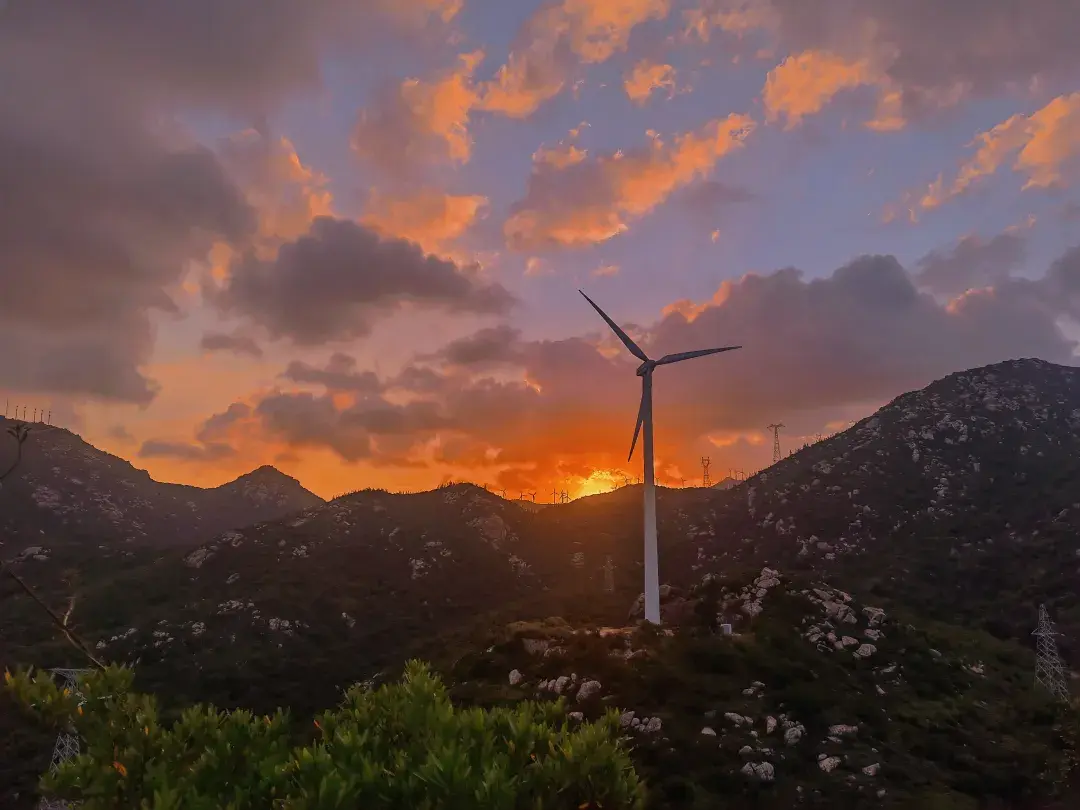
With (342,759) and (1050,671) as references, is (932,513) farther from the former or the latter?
(342,759)

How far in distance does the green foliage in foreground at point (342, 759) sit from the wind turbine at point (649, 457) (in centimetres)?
4738

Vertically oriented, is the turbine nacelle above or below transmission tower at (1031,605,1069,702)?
above

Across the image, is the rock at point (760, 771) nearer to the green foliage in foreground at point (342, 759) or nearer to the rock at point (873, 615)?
the green foliage in foreground at point (342, 759)

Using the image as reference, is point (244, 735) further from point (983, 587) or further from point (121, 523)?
point (121, 523)

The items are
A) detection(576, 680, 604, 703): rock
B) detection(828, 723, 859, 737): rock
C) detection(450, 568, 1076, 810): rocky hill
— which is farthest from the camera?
detection(576, 680, 604, 703): rock

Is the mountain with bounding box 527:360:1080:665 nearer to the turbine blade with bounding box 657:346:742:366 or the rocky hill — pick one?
the rocky hill

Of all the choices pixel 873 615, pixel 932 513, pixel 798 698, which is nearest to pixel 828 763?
pixel 798 698

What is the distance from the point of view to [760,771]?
4456 cm

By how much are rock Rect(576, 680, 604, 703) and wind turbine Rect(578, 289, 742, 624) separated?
1441cm

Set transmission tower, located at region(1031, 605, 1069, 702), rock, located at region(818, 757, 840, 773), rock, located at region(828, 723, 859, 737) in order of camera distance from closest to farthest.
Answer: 1. rock, located at region(818, 757, 840, 773)
2. rock, located at region(828, 723, 859, 737)
3. transmission tower, located at region(1031, 605, 1069, 702)

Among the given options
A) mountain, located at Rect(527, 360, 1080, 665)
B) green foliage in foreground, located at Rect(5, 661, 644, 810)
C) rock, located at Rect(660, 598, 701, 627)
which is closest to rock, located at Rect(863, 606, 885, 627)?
rock, located at Rect(660, 598, 701, 627)

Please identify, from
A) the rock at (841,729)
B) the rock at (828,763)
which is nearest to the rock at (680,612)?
the rock at (841,729)

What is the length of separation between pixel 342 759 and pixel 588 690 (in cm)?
4287

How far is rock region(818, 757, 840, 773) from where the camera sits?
148 feet
